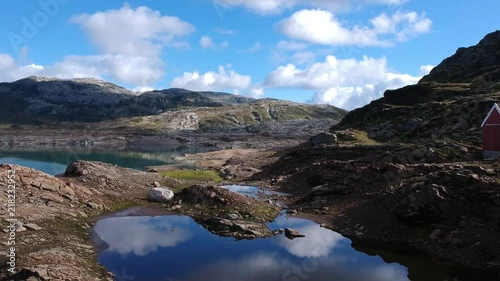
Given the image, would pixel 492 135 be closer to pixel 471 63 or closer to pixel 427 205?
pixel 427 205

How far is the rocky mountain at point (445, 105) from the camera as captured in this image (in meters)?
78.8

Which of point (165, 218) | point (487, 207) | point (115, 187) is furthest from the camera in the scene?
point (115, 187)

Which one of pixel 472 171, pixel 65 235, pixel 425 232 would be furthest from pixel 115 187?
pixel 472 171

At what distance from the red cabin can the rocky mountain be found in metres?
7.27

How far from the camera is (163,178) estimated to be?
65.4 meters

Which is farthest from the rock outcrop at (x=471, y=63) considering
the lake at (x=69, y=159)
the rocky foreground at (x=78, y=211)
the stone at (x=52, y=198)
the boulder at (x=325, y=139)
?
the stone at (x=52, y=198)

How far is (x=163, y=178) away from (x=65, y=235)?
33.7 meters

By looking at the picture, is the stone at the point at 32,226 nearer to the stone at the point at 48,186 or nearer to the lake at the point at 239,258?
the lake at the point at 239,258

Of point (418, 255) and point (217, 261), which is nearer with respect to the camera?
point (217, 261)

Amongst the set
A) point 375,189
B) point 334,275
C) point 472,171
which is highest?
point 472,171

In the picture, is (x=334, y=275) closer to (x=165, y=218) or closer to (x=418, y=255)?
(x=418, y=255)

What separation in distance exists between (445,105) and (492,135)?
4034 centimetres

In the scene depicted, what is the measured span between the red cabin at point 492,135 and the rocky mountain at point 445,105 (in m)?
7.27

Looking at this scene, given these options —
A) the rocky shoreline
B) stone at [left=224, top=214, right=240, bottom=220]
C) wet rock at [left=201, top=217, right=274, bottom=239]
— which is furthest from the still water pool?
stone at [left=224, top=214, right=240, bottom=220]
